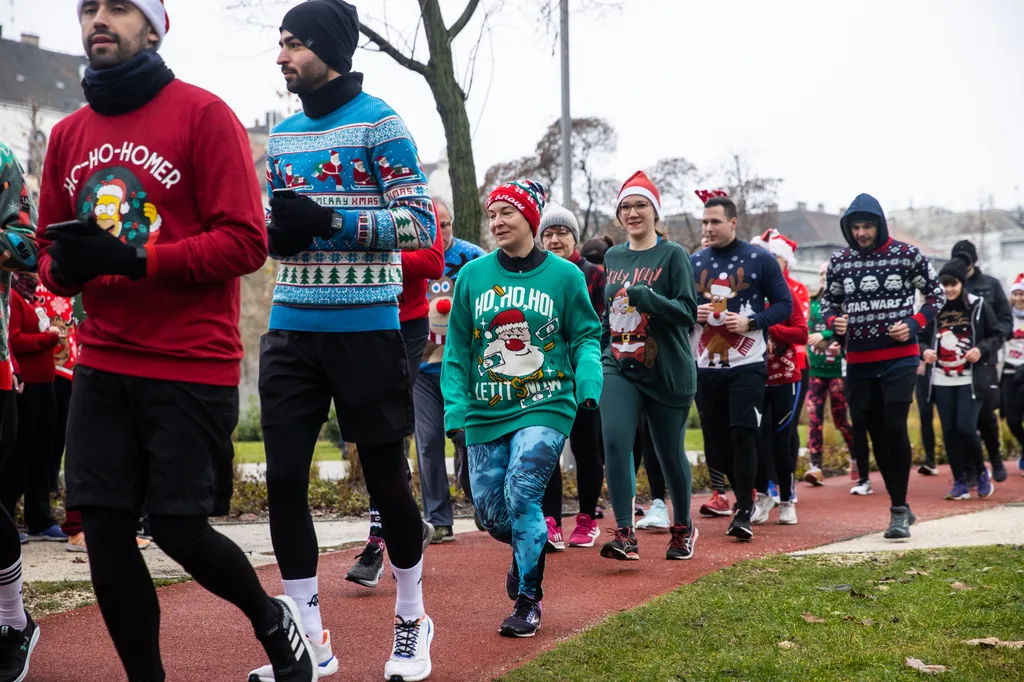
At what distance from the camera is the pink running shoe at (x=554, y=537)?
6950 millimetres

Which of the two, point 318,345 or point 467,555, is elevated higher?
point 318,345

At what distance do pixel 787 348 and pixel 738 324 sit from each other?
1860 millimetres

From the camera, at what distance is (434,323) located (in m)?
7.37

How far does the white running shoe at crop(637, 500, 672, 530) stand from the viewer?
8211 mm

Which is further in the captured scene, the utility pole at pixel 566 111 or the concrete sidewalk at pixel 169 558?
the utility pole at pixel 566 111

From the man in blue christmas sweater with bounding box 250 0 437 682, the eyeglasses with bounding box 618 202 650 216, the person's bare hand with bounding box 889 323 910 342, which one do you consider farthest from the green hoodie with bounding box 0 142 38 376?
the person's bare hand with bounding box 889 323 910 342

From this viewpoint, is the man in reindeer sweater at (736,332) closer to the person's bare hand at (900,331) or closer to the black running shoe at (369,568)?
the person's bare hand at (900,331)

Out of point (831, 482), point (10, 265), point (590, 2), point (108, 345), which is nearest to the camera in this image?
point (108, 345)

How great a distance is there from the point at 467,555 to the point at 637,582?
128 centimetres

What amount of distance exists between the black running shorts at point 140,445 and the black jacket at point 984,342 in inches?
342

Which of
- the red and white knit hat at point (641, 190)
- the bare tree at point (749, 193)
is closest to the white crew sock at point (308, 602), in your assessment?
the red and white knit hat at point (641, 190)

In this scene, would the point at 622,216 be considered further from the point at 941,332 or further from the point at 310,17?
the point at 941,332

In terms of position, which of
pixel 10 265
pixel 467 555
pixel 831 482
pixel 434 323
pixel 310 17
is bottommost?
pixel 831 482

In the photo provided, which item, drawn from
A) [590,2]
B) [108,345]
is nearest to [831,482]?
[590,2]
